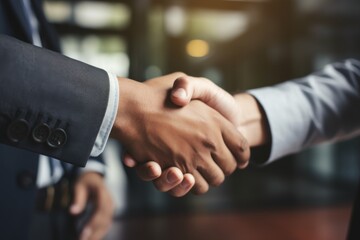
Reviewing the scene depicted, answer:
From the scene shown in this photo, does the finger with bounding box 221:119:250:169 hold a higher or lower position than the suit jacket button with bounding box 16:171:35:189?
higher

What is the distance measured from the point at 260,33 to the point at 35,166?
4.10 meters

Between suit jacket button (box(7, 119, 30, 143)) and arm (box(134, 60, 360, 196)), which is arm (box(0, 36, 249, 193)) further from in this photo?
arm (box(134, 60, 360, 196))

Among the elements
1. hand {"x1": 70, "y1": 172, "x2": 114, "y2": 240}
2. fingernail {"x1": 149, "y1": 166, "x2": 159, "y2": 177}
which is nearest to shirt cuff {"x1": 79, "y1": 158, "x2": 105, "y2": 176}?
hand {"x1": 70, "y1": 172, "x2": 114, "y2": 240}


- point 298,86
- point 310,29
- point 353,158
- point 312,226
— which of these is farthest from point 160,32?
point 298,86

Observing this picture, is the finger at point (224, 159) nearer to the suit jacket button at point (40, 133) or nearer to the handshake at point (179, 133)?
the handshake at point (179, 133)

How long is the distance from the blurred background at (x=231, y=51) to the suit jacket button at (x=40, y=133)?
3.43 metres

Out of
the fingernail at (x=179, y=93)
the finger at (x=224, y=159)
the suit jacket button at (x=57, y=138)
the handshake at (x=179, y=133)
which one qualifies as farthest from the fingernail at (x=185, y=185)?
the suit jacket button at (x=57, y=138)

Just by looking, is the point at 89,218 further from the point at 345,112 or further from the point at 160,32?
the point at 160,32

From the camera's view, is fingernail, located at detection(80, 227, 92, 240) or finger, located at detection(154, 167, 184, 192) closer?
finger, located at detection(154, 167, 184, 192)

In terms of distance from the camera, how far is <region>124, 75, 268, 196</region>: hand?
3.06ft

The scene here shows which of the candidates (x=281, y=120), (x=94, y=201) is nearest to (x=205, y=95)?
(x=281, y=120)

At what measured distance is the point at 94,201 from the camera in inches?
48.3

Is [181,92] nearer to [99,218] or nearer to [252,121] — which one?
[252,121]

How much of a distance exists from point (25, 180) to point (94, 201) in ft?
1.04
